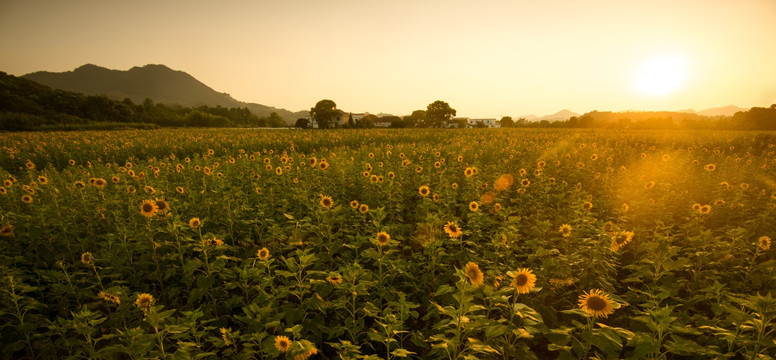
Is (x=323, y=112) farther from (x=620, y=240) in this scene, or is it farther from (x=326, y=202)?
(x=620, y=240)

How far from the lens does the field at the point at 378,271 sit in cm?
214

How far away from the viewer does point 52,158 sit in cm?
1267

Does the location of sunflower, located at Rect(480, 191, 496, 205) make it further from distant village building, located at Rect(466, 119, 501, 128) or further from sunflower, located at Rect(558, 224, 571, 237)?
distant village building, located at Rect(466, 119, 501, 128)

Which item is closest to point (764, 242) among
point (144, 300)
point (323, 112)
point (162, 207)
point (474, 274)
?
point (474, 274)

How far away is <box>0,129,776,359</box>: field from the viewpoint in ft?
7.02

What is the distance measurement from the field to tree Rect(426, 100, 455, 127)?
78.7 meters

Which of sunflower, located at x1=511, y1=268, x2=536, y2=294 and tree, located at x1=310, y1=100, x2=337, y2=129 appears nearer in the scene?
sunflower, located at x1=511, y1=268, x2=536, y2=294

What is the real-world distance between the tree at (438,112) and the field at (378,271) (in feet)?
258

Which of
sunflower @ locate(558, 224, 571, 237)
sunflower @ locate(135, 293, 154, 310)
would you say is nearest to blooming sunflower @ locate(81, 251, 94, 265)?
sunflower @ locate(135, 293, 154, 310)

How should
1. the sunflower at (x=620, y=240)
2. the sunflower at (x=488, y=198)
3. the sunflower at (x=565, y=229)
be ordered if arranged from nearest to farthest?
the sunflower at (x=620, y=240) < the sunflower at (x=565, y=229) < the sunflower at (x=488, y=198)

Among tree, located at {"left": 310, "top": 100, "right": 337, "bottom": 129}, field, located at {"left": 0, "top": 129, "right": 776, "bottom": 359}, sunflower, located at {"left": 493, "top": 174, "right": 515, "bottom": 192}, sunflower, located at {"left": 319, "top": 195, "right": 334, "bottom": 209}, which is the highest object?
tree, located at {"left": 310, "top": 100, "right": 337, "bottom": 129}

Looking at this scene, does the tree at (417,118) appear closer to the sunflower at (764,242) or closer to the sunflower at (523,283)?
the sunflower at (764,242)

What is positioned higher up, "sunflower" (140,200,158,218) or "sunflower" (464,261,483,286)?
"sunflower" (140,200,158,218)

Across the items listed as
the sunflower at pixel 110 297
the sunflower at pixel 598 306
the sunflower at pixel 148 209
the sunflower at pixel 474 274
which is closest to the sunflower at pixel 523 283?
the sunflower at pixel 474 274
